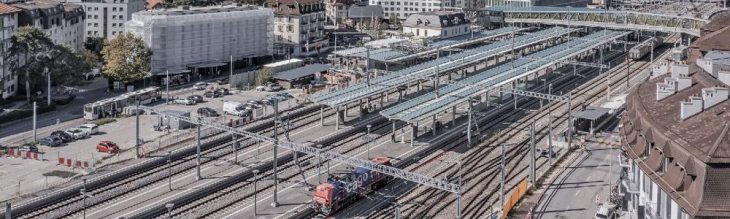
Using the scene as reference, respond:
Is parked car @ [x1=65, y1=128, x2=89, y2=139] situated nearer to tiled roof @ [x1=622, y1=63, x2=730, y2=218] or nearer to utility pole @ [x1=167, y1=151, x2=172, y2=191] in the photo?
utility pole @ [x1=167, y1=151, x2=172, y2=191]

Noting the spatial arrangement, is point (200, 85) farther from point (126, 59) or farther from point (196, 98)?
point (196, 98)

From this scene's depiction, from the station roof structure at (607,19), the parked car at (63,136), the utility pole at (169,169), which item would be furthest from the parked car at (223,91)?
the station roof structure at (607,19)

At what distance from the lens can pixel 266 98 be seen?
80.1 m

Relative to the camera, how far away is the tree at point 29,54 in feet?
243

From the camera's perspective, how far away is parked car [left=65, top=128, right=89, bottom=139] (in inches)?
2475

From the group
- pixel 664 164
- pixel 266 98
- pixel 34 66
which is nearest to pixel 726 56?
pixel 664 164

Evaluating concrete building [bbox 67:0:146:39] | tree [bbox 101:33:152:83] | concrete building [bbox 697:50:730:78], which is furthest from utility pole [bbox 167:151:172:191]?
concrete building [bbox 67:0:146:39]

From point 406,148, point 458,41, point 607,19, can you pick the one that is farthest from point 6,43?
point 607,19

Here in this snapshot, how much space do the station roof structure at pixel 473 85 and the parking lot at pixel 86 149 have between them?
14.9 m

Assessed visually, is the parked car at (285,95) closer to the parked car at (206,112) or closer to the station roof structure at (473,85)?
the parked car at (206,112)

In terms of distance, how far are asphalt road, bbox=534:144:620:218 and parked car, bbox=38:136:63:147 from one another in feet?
111

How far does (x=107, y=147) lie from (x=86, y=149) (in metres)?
1.77

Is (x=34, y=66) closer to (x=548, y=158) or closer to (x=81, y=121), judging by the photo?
(x=81, y=121)

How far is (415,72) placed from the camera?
259 ft
